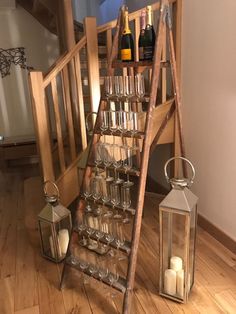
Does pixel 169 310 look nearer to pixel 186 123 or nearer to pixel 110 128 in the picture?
pixel 110 128

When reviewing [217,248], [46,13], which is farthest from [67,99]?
[46,13]

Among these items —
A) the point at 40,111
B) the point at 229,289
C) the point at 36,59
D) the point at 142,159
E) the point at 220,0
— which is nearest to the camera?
the point at 142,159

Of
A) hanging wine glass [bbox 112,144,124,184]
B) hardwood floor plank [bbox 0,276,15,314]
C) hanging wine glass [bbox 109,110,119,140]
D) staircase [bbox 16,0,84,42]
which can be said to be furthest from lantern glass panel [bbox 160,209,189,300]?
staircase [bbox 16,0,84,42]

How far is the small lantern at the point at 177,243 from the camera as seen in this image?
150 cm

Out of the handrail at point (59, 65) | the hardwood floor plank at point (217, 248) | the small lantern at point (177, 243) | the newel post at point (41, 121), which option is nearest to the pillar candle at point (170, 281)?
the small lantern at point (177, 243)

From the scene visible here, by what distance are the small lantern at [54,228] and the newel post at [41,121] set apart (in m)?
0.19

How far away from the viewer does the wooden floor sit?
1605mm

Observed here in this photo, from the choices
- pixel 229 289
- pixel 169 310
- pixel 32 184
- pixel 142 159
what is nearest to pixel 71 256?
pixel 169 310

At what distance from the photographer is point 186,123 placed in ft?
7.91

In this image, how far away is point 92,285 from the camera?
Answer: 70.3 inches

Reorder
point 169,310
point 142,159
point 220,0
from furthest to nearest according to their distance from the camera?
point 220,0
point 169,310
point 142,159

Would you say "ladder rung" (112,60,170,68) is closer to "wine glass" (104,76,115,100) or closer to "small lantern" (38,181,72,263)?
"wine glass" (104,76,115,100)

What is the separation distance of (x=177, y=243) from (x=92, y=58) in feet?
4.84

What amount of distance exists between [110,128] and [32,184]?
1614mm
